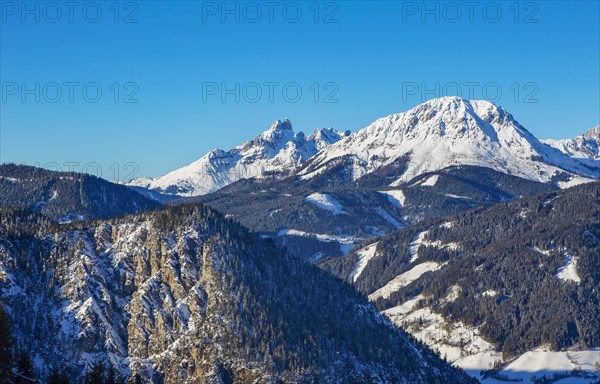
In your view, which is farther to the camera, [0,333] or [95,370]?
[95,370]

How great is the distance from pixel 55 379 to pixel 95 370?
8746 millimetres

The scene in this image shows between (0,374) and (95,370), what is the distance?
25991 mm

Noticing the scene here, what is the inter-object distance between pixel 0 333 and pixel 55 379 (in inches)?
631

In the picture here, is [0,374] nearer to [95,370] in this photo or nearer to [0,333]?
[0,333]

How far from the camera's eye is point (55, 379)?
428 feet

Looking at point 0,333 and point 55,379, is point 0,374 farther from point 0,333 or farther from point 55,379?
point 55,379

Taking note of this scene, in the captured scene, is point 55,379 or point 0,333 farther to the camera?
point 55,379

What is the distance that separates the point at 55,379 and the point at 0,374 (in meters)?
17.7

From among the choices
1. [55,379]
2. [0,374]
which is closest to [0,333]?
[0,374]

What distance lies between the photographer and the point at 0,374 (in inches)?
4466

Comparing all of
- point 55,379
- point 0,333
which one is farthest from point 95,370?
point 0,333

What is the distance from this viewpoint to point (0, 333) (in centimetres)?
11756

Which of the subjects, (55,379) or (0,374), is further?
(55,379)

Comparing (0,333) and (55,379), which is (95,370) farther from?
(0,333)
